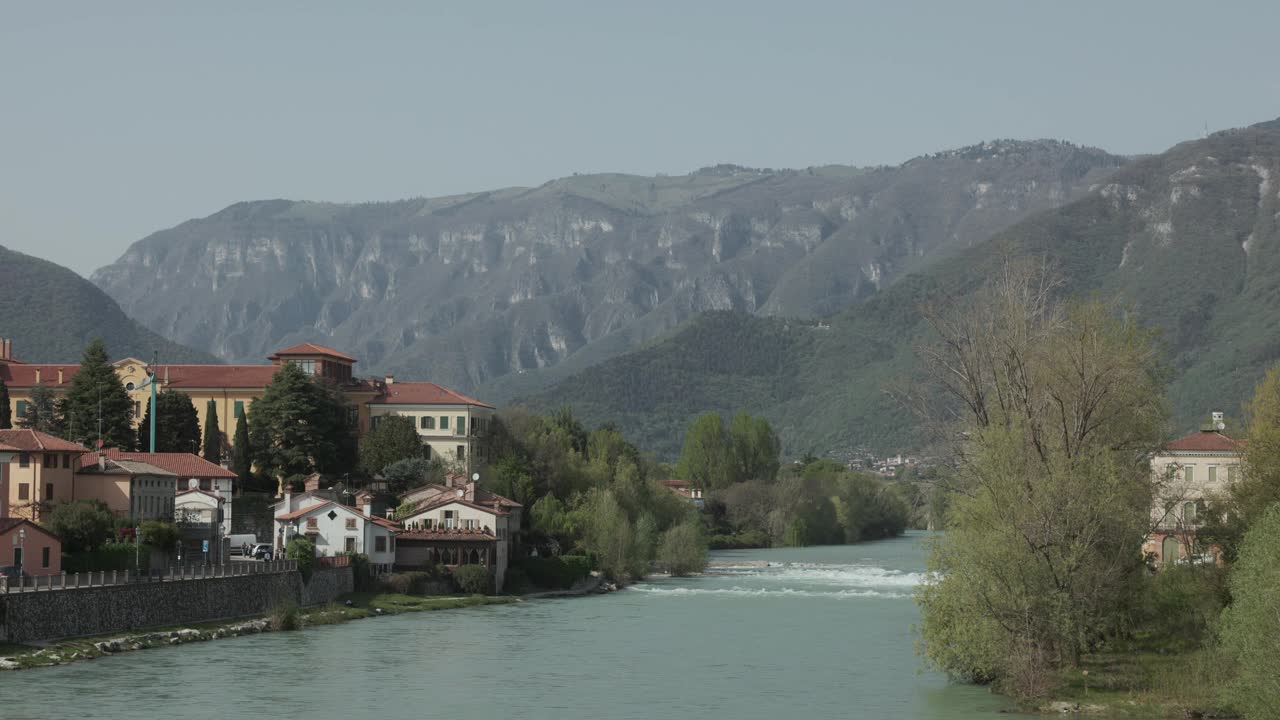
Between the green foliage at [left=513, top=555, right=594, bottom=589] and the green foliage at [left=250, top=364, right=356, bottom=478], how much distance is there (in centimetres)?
1195

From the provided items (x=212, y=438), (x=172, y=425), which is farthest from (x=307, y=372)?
(x=172, y=425)

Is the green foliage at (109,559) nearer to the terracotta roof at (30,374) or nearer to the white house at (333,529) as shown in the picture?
the white house at (333,529)

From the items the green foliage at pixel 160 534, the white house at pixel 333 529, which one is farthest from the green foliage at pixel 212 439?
the green foliage at pixel 160 534

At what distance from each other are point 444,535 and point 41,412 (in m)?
21.7

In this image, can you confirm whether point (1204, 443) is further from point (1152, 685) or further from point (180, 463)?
point (180, 463)

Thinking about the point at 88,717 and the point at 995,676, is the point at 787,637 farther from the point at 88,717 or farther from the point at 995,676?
the point at 88,717

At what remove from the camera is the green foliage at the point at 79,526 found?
5759 centimetres

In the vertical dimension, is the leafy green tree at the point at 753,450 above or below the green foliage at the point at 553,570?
above

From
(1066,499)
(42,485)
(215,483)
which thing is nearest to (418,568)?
(215,483)

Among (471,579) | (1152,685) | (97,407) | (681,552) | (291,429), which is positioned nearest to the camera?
(1152,685)

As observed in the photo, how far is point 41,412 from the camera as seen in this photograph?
80625 millimetres

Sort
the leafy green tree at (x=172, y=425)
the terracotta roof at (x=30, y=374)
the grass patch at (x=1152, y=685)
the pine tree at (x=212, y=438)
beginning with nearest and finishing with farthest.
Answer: the grass patch at (x=1152, y=685) → the leafy green tree at (x=172, y=425) → the pine tree at (x=212, y=438) → the terracotta roof at (x=30, y=374)

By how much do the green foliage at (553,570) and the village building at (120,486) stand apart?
18.2m

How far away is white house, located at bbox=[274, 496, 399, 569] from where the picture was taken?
234ft
